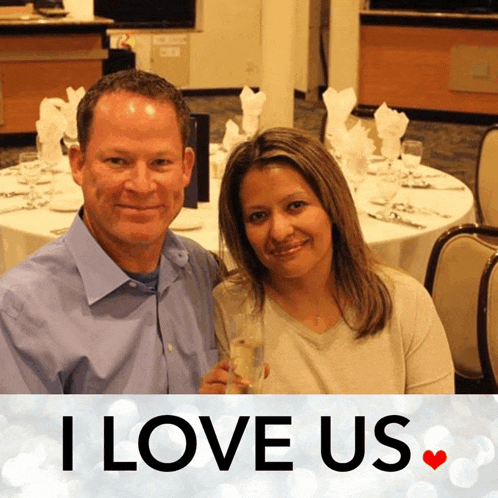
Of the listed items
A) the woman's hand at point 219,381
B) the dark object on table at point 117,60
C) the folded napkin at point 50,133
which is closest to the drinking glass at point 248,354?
the woman's hand at point 219,381

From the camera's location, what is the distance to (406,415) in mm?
1343

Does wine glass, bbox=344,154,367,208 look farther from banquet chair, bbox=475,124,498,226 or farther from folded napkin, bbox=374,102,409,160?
banquet chair, bbox=475,124,498,226

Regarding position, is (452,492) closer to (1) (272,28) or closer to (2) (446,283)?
(2) (446,283)

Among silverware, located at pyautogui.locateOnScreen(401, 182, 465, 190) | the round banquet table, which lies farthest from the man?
silverware, located at pyautogui.locateOnScreen(401, 182, 465, 190)

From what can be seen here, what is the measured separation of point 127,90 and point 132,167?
0.12 metres

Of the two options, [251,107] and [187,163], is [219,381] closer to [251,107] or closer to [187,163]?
[187,163]

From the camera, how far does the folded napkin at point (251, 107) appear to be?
4016 millimetres

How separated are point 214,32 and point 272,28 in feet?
19.4

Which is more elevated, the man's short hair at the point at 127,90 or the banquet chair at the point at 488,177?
the man's short hair at the point at 127,90

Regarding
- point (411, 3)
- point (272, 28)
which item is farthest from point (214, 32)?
point (272, 28)

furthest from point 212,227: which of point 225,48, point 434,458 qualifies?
point 225,48

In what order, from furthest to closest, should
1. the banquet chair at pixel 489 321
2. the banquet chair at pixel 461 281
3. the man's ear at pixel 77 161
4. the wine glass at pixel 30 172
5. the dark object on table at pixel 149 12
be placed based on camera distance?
the dark object on table at pixel 149 12, the wine glass at pixel 30 172, the banquet chair at pixel 461 281, the banquet chair at pixel 489 321, the man's ear at pixel 77 161

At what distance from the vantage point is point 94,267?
1.55 meters

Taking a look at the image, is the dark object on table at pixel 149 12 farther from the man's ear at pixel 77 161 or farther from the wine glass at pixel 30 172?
the man's ear at pixel 77 161
